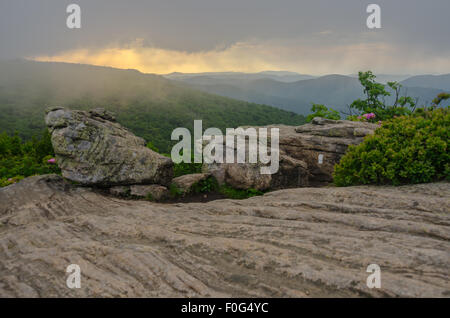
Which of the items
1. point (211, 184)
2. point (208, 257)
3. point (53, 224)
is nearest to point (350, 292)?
point (208, 257)

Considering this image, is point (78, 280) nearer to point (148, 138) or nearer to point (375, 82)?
point (375, 82)

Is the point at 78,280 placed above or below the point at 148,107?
below

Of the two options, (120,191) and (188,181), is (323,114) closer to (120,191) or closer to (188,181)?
(188,181)

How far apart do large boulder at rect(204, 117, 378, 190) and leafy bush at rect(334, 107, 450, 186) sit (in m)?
2.55

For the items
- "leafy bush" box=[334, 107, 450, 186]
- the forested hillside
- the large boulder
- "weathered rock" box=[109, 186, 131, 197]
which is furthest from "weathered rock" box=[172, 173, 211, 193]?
the forested hillside

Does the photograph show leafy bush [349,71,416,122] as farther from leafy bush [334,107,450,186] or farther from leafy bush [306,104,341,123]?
leafy bush [334,107,450,186]

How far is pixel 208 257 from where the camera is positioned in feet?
18.5

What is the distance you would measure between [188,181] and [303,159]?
19.3 ft

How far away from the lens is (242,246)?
582cm

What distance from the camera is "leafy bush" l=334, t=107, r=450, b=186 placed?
28.2ft

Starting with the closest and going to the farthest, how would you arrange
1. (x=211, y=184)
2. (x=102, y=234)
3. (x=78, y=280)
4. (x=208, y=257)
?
(x=78, y=280), (x=208, y=257), (x=102, y=234), (x=211, y=184)

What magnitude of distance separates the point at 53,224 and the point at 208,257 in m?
4.70

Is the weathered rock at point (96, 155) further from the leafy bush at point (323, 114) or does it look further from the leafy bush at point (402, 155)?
the leafy bush at point (323, 114)

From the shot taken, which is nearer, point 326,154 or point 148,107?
point 326,154
